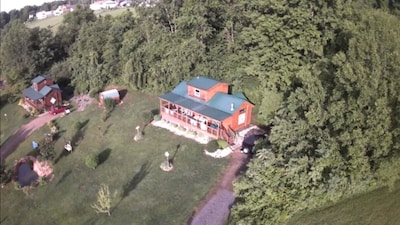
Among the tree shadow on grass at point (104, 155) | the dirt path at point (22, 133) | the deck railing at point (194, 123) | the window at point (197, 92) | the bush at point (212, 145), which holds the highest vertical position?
the window at point (197, 92)

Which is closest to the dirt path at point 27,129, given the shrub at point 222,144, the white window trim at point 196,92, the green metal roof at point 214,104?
the green metal roof at point 214,104

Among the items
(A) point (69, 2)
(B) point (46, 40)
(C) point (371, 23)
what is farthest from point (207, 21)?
(A) point (69, 2)

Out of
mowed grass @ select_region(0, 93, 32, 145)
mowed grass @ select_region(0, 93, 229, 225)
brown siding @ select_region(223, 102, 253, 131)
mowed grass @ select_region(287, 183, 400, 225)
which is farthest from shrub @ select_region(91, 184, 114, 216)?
mowed grass @ select_region(0, 93, 32, 145)

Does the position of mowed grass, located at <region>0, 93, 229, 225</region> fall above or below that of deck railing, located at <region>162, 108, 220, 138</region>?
below

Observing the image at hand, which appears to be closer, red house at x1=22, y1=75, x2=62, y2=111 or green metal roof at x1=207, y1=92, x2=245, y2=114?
green metal roof at x1=207, y1=92, x2=245, y2=114

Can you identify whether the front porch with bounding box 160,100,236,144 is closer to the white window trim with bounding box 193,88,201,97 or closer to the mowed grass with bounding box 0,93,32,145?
the white window trim with bounding box 193,88,201,97

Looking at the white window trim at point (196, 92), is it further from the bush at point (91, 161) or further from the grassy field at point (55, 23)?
the grassy field at point (55, 23)
